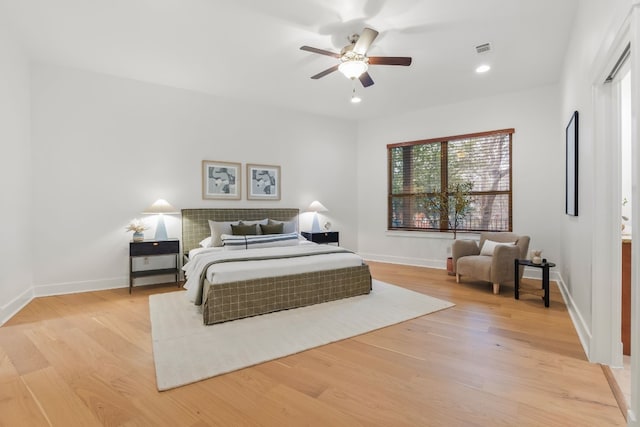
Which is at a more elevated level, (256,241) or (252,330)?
(256,241)

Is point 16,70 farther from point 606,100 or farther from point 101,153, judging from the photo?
point 606,100

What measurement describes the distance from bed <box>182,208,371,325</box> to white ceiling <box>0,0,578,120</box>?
2.39 metres

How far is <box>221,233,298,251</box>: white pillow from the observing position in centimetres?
446

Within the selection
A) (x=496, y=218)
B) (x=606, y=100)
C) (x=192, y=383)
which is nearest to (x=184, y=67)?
(x=192, y=383)

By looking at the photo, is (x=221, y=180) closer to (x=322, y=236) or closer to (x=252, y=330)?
(x=322, y=236)

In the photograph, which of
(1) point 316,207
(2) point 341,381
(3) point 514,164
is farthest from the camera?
(1) point 316,207

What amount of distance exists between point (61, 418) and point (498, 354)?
9.42ft

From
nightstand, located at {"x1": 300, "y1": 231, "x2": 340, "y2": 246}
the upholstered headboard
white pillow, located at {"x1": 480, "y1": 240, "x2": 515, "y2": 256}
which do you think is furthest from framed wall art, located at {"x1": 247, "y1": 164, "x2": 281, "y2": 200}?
white pillow, located at {"x1": 480, "y1": 240, "x2": 515, "y2": 256}

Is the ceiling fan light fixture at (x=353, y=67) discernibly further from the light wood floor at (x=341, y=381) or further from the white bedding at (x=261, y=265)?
the light wood floor at (x=341, y=381)

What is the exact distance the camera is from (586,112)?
9.01ft

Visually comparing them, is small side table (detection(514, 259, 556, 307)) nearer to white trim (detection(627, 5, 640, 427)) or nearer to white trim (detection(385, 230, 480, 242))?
white trim (detection(385, 230, 480, 242))

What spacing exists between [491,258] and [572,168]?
5.51 ft

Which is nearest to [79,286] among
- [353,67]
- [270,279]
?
[270,279]

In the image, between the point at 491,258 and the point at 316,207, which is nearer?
the point at 491,258
